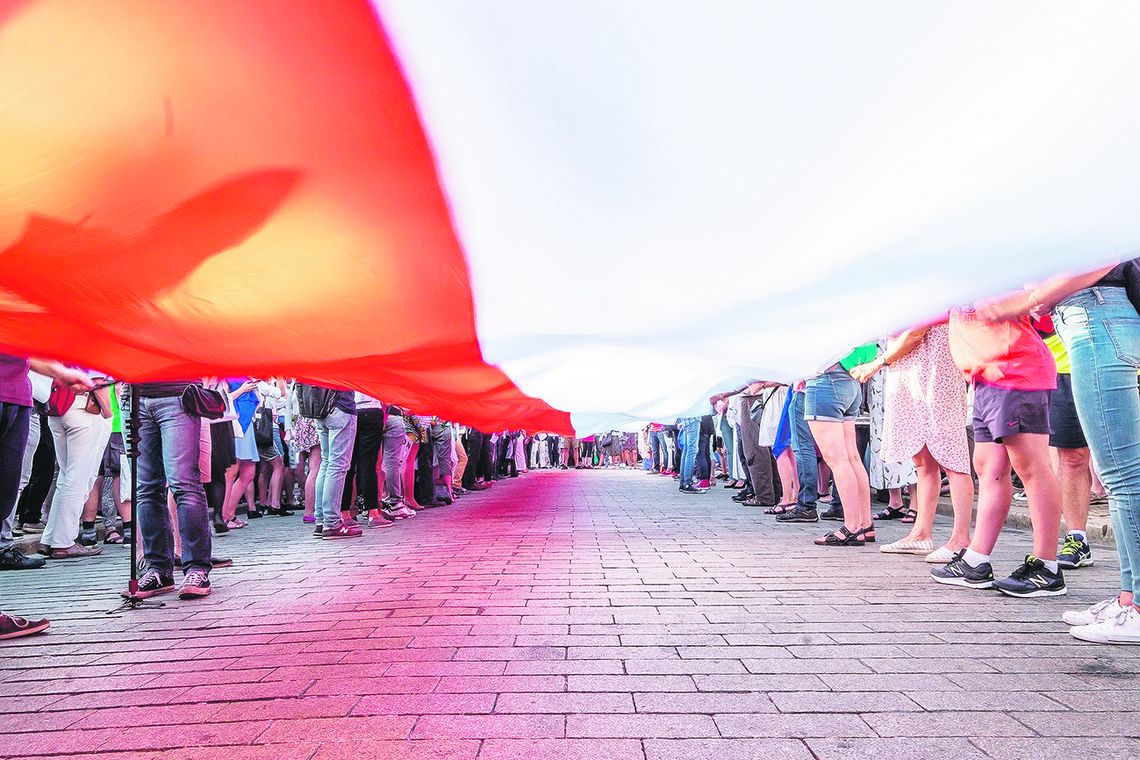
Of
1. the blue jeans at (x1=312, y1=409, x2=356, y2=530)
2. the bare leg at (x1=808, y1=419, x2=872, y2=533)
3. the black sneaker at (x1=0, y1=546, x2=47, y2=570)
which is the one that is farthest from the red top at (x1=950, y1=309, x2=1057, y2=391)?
the black sneaker at (x1=0, y1=546, x2=47, y2=570)

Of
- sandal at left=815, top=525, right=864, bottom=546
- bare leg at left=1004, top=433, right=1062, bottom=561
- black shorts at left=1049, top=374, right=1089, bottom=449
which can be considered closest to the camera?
bare leg at left=1004, top=433, right=1062, bottom=561

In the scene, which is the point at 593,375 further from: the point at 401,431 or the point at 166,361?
the point at 401,431

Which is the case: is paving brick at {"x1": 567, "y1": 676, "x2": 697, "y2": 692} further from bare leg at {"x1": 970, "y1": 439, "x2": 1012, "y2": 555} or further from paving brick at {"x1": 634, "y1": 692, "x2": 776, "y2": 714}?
bare leg at {"x1": 970, "y1": 439, "x2": 1012, "y2": 555}

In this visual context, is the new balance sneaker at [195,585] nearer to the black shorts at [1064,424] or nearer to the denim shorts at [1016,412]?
the denim shorts at [1016,412]

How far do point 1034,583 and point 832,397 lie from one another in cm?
233

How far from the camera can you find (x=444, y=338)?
3.72m

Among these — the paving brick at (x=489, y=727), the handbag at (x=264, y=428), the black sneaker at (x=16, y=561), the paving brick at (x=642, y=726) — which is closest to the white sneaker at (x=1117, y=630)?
the paving brick at (x=642, y=726)

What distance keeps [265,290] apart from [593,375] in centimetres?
246

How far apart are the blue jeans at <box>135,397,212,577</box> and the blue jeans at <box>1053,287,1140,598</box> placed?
4428 millimetres

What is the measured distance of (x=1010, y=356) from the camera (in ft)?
12.2

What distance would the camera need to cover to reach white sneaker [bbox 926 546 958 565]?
15.3 feet

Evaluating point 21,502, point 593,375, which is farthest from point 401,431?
point 593,375

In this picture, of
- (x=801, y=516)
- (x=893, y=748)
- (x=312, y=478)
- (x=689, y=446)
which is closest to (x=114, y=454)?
(x=312, y=478)

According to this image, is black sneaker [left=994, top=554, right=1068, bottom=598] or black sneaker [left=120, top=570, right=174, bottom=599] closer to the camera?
black sneaker [left=994, top=554, right=1068, bottom=598]
